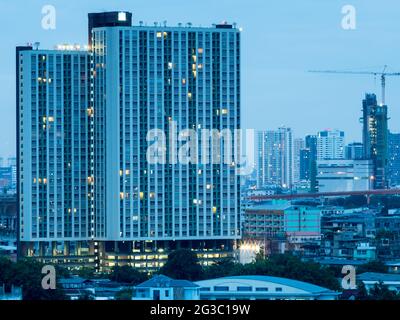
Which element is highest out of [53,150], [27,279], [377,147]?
[377,147]

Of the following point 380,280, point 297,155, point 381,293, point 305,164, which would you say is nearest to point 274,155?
point 297,155

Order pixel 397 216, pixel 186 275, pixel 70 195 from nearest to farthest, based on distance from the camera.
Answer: pixel 186 275
pixel 70 195
pixel 397 216

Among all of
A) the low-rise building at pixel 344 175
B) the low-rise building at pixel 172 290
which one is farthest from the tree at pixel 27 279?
the low-rise building at pixel 344 175

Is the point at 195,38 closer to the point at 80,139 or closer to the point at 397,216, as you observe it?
the point at 80,139

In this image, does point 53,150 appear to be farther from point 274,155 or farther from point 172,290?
point 172,290

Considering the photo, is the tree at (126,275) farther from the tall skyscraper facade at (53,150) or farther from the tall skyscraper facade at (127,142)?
the tall skyscraper facade at (53,150)

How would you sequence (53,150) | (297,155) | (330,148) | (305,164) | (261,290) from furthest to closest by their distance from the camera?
(305,164) < (330,148) < (297,155) < (53,150) < (261,290)

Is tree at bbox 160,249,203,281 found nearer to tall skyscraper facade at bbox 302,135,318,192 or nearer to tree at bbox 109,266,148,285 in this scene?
tree at bbox 109,266,148,285
